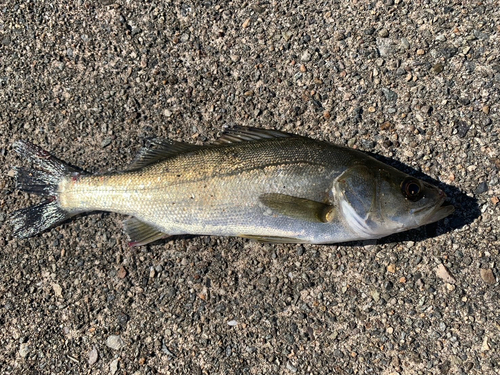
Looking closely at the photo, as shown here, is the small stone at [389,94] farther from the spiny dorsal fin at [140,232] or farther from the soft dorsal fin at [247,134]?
the spiny dorsal fin at [140,232]

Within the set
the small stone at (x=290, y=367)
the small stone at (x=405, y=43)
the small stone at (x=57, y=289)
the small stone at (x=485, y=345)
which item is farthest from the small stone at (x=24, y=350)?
the small stone at (x=405, y=43)

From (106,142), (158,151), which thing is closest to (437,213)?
(158,151)

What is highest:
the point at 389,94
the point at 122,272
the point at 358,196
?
the point at 389,94

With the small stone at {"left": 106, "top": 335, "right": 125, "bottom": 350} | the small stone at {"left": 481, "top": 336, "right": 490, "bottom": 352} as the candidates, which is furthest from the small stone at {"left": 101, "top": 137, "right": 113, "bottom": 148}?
the small stone at {"left": 481, "top": 336, "right": 490, "bottom": 352}

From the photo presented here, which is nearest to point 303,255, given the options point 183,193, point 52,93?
point 183,193

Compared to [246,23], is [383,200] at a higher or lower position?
lower

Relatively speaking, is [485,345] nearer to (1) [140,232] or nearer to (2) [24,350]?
(1) [140,232]
